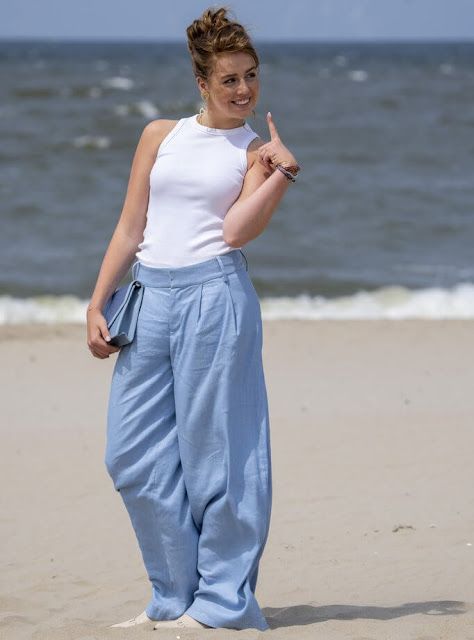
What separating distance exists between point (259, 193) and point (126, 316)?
532mm

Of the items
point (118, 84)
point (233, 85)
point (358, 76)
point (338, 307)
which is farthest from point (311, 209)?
point (358, 76)

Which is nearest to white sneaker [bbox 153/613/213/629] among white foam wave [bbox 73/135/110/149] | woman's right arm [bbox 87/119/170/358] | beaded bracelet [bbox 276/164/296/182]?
woman's right arm [bbox 87/119/170/358]

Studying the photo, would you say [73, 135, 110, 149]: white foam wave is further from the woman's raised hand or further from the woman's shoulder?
Answer: the woman's raised hand

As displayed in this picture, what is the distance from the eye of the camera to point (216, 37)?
3.44m

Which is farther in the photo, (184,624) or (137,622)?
(137,622)

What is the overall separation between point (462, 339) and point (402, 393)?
72.3 inches

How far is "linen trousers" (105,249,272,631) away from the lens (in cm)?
353

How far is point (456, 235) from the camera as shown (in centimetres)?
1477

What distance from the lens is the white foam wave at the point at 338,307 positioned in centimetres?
1066

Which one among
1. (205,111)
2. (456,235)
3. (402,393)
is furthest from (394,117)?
(205,111)

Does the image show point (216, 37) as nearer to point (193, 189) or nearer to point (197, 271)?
point (193, 189)

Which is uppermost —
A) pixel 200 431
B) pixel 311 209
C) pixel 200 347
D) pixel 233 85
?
pixel 233 85

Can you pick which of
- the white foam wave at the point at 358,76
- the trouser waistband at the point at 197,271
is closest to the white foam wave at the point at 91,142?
the trouser waistband at the point at 197,271

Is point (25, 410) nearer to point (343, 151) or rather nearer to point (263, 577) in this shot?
point (263, 577)
